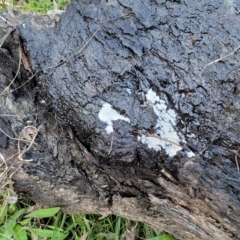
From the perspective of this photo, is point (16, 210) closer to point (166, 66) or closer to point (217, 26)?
point (166, 66)

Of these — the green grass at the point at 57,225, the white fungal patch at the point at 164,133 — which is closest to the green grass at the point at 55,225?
the green grass at the point at 57,225

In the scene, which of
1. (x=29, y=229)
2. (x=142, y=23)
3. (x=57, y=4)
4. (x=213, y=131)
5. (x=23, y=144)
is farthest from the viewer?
(x=57, y=4)

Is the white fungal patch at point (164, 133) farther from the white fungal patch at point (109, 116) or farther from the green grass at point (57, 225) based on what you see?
the green grass at point (57, 225)

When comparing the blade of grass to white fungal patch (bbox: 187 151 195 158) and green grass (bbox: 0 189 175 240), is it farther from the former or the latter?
white fungal patch (bbox: 187 151 195 158)

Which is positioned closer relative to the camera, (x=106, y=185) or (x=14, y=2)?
(x=106, y=185)

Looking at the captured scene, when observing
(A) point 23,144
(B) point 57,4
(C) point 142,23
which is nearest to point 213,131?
(C) point 142,23

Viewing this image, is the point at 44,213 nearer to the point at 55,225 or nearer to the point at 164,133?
the point at 55,225

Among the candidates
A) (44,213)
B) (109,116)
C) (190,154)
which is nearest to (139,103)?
(109,116)
